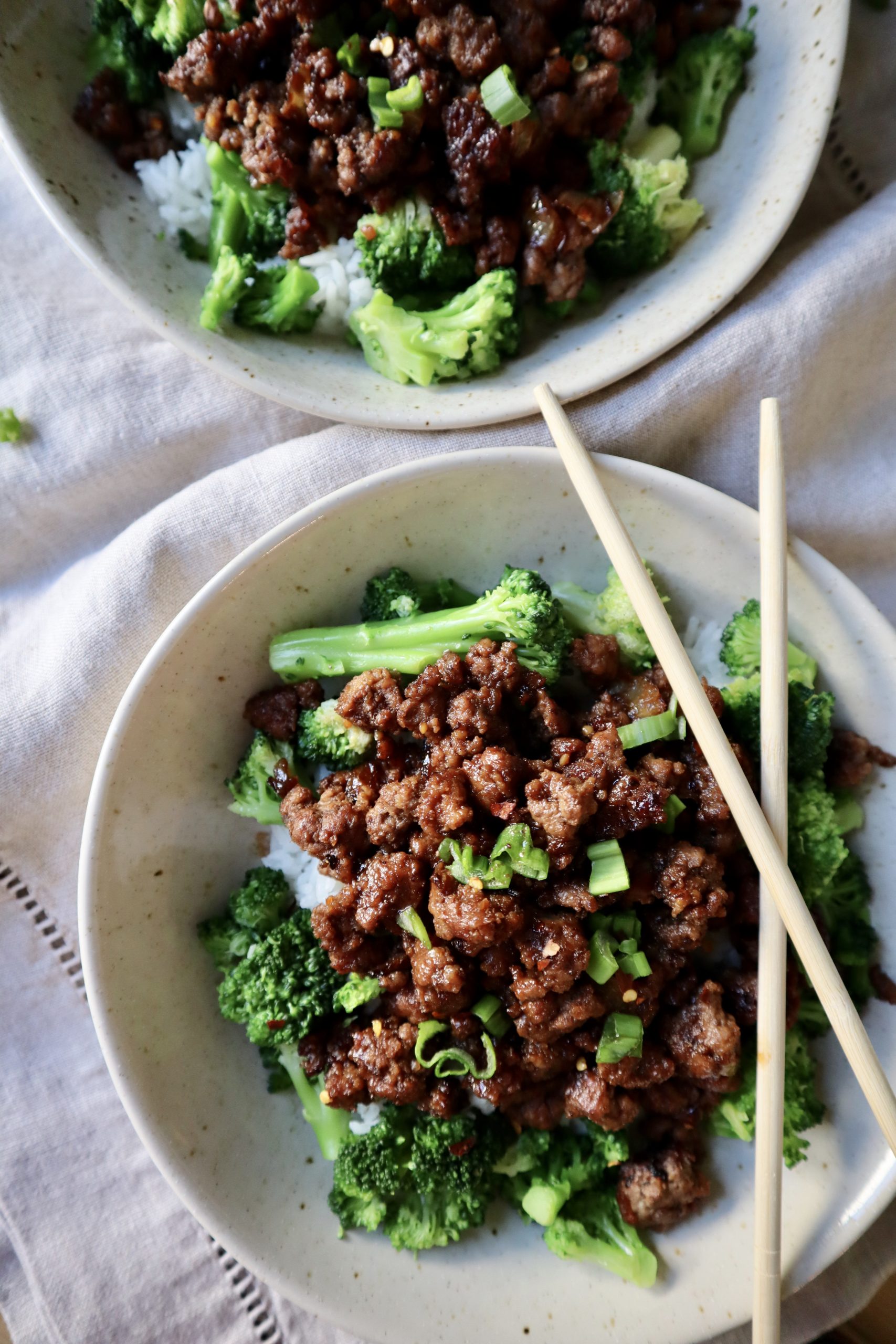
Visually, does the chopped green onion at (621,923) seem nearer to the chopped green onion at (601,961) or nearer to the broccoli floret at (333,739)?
the chopped green onion at (601,961)

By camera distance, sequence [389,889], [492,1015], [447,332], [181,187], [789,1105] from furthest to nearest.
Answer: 1. [181,187]
2. [447,332]
3. [789,1105]
4. [492,1015]
5. [389,889]

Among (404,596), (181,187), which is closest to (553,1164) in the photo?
(404,596)

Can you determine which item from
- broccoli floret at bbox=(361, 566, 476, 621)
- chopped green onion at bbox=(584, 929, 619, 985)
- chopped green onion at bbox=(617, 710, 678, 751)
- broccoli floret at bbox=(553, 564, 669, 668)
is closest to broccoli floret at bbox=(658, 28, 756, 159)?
broccoli floret at bbox=(553, 564, 669, 668)

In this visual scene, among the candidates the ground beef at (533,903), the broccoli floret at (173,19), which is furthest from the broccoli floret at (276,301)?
the ground beef at (533,903)

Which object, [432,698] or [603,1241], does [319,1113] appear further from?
[432,698]

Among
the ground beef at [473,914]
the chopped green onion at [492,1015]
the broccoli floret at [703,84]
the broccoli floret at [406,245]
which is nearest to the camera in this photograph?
the ground beef at [473,914]

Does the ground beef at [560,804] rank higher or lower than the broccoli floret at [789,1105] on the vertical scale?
higher

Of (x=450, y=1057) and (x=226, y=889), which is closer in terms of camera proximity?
(x=450, y=1057)

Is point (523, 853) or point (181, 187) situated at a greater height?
point (181, 187)
